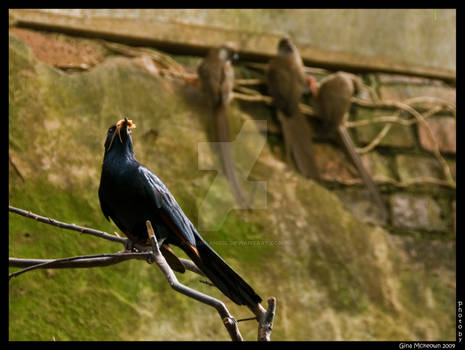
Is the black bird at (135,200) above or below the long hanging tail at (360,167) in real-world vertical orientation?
above

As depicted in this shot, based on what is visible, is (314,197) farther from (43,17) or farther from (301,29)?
(43,17)

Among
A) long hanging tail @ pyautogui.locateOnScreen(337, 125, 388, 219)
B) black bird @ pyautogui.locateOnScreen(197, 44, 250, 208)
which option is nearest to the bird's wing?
black bird @ pyautogui.locateOnScreen(197, 44, 250, 208)

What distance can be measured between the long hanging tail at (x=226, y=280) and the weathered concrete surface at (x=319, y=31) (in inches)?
75.4

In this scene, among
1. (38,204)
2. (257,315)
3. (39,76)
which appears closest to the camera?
(257,315)

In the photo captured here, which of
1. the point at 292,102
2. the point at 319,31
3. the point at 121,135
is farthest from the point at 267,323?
the point at 319,31

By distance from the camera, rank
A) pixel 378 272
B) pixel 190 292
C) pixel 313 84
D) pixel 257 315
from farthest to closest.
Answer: pixel 313 84, pixel 378 272, pixel 257 315, pixel 190 292

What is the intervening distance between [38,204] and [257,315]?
44.5 inches

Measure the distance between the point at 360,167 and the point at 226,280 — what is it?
6.74 feet

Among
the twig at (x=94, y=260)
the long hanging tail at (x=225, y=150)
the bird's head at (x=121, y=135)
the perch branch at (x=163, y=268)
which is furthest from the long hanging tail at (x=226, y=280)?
the long hanging tail at (x=225, y=150)

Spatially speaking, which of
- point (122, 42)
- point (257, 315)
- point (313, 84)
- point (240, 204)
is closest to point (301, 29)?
point (313, 84)

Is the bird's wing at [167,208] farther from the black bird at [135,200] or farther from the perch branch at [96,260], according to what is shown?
the perch branch at [96,260]

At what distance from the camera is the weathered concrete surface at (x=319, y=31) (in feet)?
9.80

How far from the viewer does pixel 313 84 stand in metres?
3.24

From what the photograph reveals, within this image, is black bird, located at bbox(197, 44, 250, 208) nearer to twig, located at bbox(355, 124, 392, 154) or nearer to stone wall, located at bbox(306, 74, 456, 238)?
stone wall, located at bbox(306, 74, 456, 238)
